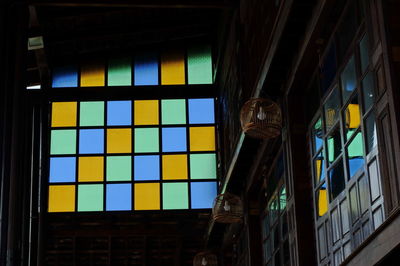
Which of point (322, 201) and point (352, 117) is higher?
point (352, 117)

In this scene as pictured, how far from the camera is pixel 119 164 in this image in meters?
31.5

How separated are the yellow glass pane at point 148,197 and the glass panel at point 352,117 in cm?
1733

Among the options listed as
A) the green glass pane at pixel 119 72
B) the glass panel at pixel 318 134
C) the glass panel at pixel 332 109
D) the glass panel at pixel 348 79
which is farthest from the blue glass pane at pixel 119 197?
the glass panel at pixel 348 79

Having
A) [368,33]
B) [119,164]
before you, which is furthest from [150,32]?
[368,33]

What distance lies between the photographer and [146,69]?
32812 mm

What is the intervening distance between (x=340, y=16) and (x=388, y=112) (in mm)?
3865

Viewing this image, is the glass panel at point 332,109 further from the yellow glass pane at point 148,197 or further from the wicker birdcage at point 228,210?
the yellow glass pane at point 148,197

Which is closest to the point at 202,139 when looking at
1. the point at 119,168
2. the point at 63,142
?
the point at 119,168

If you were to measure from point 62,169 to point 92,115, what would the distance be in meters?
2.40

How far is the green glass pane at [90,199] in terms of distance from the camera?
30.9 m

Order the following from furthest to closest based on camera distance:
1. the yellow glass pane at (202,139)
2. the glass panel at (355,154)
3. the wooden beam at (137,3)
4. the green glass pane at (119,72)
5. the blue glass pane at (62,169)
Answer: the green glass pane at (119,72) < the yellow glass pane at (202,139) < the blue glass pane at (62,169) < the wooden beam at (137,3) < the glass panel at (355,154)

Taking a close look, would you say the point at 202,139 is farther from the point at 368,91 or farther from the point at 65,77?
the point at 368,91

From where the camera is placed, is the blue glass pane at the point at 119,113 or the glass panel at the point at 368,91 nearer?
the glass panel at the point at 368,91

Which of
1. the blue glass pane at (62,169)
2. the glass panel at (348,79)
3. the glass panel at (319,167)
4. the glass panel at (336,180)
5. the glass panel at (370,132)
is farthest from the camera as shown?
the blue glass pane at (62,169)
